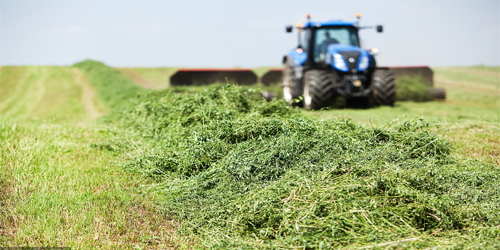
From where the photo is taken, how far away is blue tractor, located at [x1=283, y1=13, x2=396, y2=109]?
32.6 feet

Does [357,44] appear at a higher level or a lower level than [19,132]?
higher

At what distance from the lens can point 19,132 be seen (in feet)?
21.9

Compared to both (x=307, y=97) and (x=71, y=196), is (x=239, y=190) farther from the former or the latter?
(x=307, y=97)

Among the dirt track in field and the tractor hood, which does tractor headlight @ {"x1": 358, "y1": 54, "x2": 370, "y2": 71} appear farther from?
the dirt track in field

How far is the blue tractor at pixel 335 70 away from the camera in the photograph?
32.6 feet

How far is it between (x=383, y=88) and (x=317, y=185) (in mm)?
7811

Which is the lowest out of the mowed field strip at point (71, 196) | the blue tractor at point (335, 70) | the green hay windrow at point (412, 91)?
the mowed field strip at point (71, 196)

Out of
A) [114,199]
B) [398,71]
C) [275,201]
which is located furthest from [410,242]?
[398,71]

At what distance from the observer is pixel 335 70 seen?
1016 cm

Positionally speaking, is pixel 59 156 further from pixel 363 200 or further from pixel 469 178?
pixel 469 178

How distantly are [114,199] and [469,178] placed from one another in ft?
10.1

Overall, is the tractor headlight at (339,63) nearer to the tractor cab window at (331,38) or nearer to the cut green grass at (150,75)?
the tractor cab window at (331,38)

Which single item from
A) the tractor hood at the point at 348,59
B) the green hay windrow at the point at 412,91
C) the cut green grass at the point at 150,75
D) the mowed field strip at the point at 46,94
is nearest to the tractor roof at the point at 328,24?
the tractor hood at the point at 348,59

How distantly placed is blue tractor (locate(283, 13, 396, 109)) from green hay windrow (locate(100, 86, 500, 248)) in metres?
5.10
